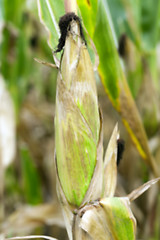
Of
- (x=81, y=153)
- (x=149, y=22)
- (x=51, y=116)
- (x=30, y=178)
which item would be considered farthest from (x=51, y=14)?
(x=51, y=116)

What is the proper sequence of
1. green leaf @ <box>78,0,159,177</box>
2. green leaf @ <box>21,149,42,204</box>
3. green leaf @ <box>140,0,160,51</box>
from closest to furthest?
green leaf @ <box>78,0,159,177</box> < green leaf @ <box>140,0,160,51</box> < green leaf @ <box>21,149,42,204</box>

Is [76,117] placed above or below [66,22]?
below

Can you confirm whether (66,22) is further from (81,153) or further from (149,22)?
(149,22)

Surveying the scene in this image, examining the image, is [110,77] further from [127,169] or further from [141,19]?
[127,169]

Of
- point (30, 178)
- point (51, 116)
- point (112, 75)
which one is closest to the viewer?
point (112, 75)

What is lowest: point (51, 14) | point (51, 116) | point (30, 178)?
point (30, 178)

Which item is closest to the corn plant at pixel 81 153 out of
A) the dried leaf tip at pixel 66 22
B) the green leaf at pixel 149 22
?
the dried leaf tip at pixel 66 22

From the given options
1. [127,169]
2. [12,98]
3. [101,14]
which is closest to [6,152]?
[12,98]

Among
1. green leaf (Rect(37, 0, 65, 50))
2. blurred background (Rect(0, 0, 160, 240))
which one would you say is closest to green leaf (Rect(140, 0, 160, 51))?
blurred background (Rect(0, 0, 160, 240))

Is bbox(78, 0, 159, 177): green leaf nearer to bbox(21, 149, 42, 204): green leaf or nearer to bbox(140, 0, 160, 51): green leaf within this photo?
bbox(140, 0, 160, 51): green leaf
